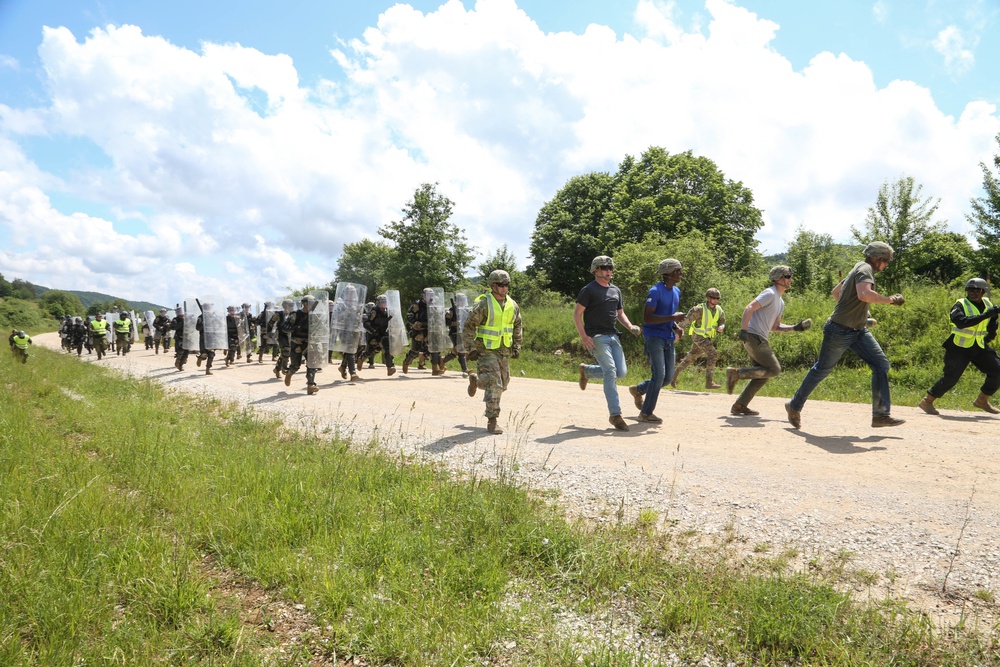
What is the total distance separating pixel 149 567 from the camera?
10.1 feet

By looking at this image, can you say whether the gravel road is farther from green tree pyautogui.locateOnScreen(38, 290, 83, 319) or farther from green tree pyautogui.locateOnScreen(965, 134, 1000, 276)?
green tree pyautogui.locateOnScreen(38, 290, 83, 319)

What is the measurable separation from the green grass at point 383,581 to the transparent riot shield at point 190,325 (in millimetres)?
15012

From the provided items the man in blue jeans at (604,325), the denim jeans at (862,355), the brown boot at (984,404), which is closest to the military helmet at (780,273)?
the denim jeans at (862,355)

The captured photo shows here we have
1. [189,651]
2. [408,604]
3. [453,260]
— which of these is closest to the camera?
[189,651]

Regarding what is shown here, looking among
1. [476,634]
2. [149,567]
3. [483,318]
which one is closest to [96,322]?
[483,318]

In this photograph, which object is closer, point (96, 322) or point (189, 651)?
point (189, 651)

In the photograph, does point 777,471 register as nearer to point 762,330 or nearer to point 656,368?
point 656,368

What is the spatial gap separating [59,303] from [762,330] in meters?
140

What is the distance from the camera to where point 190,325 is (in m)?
18.7

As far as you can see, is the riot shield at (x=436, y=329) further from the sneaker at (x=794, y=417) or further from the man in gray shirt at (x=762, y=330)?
the sneaker at (x=794, y=417)

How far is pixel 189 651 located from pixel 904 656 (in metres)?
3.04

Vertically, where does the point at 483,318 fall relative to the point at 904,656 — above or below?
above

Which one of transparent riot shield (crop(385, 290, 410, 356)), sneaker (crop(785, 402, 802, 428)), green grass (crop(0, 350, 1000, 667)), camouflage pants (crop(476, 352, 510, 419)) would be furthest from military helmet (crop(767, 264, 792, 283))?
transparent riot shield (crop(385, 290, 410, 356))

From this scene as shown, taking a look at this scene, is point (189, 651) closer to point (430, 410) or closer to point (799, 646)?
point (799, 646)
